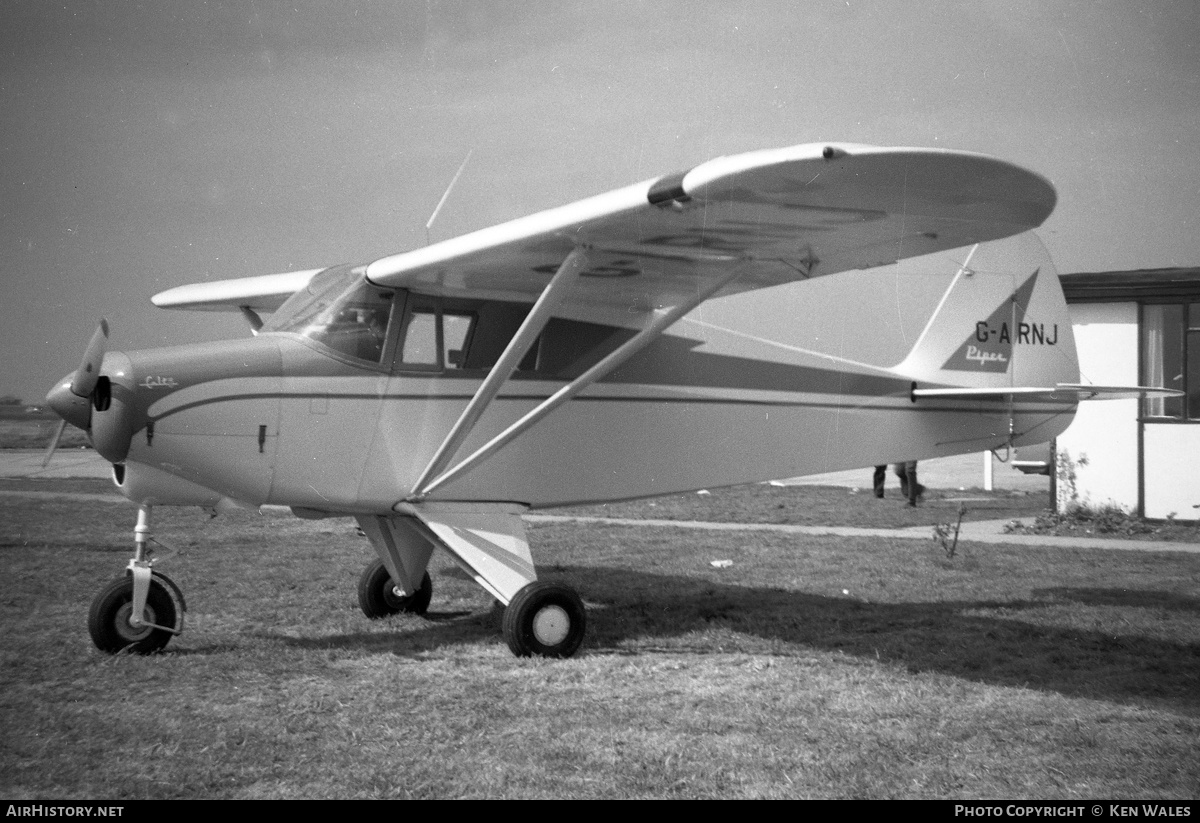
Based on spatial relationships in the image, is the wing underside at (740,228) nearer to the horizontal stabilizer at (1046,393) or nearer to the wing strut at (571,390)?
the wing strut at (571,390)

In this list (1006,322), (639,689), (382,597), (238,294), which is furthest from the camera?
(1006,322)

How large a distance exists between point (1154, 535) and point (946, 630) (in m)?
7.57

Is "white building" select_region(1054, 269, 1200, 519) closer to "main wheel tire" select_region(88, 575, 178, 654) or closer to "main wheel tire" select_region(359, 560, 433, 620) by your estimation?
"main wheel tire" select_region(359, 560, 433, 620)

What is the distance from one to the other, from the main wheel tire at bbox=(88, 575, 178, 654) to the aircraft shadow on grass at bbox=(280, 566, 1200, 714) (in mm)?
871

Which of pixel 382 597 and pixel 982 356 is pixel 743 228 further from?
pixel 982 356

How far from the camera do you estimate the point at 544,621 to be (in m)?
6.45

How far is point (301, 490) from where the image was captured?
261 inches

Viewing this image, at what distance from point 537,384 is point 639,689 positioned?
2411mm

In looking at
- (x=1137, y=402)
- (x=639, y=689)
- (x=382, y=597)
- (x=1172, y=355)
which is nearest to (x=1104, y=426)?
(x=1137, y=402)

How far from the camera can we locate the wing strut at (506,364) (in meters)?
6.31

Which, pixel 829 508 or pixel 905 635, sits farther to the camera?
pixel 829 508

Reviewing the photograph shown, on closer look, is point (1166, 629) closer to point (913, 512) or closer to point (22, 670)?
point (22, 670)

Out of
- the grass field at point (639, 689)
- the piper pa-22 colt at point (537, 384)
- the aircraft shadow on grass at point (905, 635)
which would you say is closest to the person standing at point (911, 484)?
the grass field at point (639, 689)

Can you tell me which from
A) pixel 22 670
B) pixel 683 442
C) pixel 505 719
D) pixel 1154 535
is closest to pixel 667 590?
pixel 683 442
